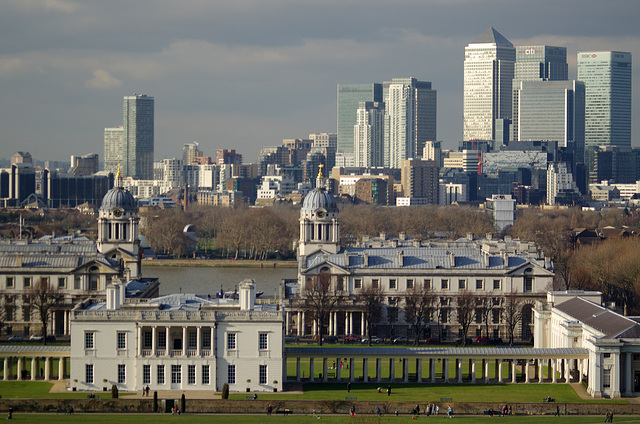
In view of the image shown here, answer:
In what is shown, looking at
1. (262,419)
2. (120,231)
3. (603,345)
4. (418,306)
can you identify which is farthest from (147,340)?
(120,231)

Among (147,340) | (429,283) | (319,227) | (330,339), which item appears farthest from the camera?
(319,227)

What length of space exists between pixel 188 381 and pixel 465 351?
53.6 feet

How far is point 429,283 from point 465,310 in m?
6.19

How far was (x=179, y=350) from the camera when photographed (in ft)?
230

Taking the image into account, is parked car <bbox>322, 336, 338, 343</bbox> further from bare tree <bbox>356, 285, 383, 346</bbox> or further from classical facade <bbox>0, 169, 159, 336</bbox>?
classical facade <bbox>0, 169, 159, 336</bbox>

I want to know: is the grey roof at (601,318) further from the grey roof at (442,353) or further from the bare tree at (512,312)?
the bare tree at (512,312)

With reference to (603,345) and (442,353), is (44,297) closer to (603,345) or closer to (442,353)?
(442,353)

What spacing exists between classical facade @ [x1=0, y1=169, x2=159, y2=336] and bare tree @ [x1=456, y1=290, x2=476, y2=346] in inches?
931

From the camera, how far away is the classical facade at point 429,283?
94625 mm

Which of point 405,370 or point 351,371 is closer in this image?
point 405,370

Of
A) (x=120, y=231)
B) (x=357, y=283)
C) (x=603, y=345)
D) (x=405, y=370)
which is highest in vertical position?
(x=120, y=231)

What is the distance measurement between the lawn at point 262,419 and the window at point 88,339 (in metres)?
7.67

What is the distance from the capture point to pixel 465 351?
73562mm

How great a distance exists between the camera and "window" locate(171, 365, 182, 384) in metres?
69.8
